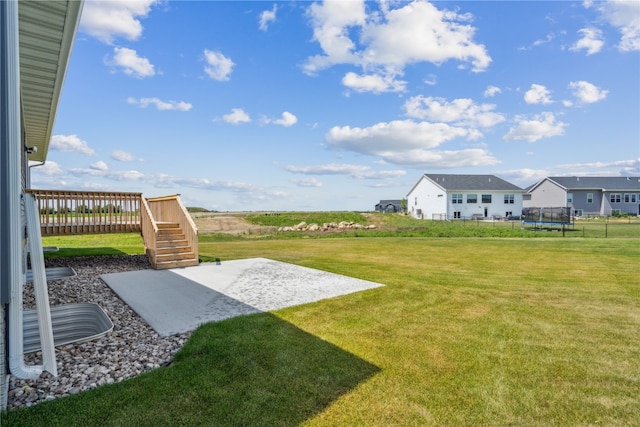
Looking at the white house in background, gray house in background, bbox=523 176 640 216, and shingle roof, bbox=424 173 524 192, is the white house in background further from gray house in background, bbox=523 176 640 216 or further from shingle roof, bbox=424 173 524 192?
gray house in background, bbox=523 176 640 216

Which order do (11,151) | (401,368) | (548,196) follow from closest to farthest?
(11,151)
(401,368)
(548,196)

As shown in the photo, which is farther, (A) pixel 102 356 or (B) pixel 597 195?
(B) pixel 597 195

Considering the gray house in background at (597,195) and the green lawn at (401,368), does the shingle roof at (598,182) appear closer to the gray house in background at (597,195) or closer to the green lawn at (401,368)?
the gray house in background at (597,195)

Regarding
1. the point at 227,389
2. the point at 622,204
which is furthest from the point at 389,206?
the point at 227,389

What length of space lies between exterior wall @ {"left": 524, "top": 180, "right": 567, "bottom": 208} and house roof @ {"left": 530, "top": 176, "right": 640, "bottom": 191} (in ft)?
2.18

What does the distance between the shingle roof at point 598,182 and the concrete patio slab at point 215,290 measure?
42404mm

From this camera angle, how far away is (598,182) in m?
38.7

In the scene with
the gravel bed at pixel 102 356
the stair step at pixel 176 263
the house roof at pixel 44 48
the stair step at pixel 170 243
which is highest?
the house roof at pixel 44 48

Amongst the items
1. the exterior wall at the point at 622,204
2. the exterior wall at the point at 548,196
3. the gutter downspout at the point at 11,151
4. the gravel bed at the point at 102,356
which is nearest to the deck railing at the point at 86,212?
the gravel bed at the point at 102,356

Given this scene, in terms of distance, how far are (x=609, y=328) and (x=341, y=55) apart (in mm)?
14670

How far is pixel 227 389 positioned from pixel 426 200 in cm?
3742

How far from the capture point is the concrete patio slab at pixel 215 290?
4.73 meters

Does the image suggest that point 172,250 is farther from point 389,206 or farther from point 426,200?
point 389,206

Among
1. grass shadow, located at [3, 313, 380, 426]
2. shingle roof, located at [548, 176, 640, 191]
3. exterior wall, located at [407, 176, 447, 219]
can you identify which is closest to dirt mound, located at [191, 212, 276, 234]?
grass shadow, located at [3, 313, 380, 426]
